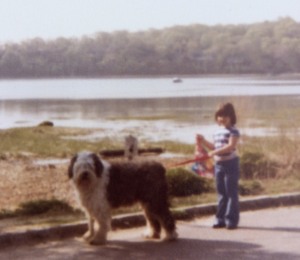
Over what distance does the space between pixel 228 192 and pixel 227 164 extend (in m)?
0.39

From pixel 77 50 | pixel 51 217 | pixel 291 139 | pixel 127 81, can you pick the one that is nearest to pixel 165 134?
pixel 291 139

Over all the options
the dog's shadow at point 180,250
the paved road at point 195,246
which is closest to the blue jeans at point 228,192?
the paved road at point 195,246

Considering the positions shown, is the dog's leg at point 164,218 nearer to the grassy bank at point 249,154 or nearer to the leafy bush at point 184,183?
the grassy bank at point 249,154

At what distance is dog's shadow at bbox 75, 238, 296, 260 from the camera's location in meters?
8.10

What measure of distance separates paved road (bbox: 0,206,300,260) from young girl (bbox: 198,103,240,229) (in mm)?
205

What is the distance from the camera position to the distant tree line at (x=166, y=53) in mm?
44219

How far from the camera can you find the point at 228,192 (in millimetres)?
9633

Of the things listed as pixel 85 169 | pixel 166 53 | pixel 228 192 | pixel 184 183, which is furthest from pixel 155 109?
pixel 85 169

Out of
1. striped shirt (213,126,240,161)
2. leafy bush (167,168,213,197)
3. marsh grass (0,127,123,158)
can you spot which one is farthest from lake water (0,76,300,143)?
striped shirt (213,126,240,161)

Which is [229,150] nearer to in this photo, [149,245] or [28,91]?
[149,245]

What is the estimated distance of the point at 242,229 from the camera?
959 cm

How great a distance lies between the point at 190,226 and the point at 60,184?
19.5 feet

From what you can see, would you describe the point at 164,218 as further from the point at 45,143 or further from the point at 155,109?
the point at 155,109

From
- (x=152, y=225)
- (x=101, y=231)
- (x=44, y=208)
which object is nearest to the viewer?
(x=101, y=231)
